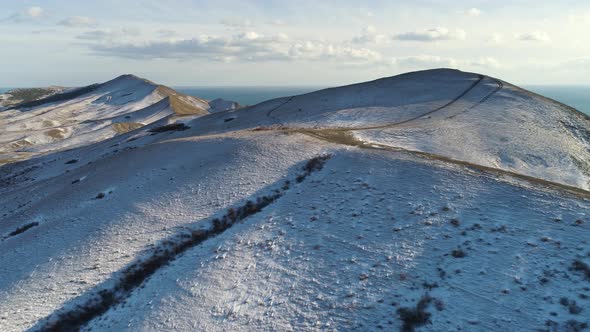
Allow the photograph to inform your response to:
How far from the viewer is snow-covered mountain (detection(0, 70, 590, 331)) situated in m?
15.2

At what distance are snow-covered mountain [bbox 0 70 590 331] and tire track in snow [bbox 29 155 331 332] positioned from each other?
80 millimetres

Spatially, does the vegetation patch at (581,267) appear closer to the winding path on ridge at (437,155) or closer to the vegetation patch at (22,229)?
the winding path on ridge at (437,155)

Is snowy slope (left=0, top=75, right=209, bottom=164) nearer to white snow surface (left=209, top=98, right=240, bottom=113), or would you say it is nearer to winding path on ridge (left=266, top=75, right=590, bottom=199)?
white snow surface (left=209, top=98, right=240, bottom=113)

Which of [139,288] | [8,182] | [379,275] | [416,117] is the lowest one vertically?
[8,182]

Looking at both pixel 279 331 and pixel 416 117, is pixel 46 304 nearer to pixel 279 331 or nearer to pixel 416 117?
pixel 279 331

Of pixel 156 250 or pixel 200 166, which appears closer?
pixel 156 250

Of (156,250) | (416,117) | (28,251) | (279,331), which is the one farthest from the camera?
(416,117)

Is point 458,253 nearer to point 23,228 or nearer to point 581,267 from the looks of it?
point 581,267

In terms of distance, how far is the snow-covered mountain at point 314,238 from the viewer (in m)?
15.2

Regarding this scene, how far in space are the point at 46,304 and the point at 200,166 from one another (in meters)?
16.7

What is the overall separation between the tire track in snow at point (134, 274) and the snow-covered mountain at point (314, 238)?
0.08 metres

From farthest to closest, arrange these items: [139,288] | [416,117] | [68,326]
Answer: [416,117] → [139,288] → [68,326]

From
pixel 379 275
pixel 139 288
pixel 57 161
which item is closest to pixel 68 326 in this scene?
pixel 139 288

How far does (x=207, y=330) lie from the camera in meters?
15.5
